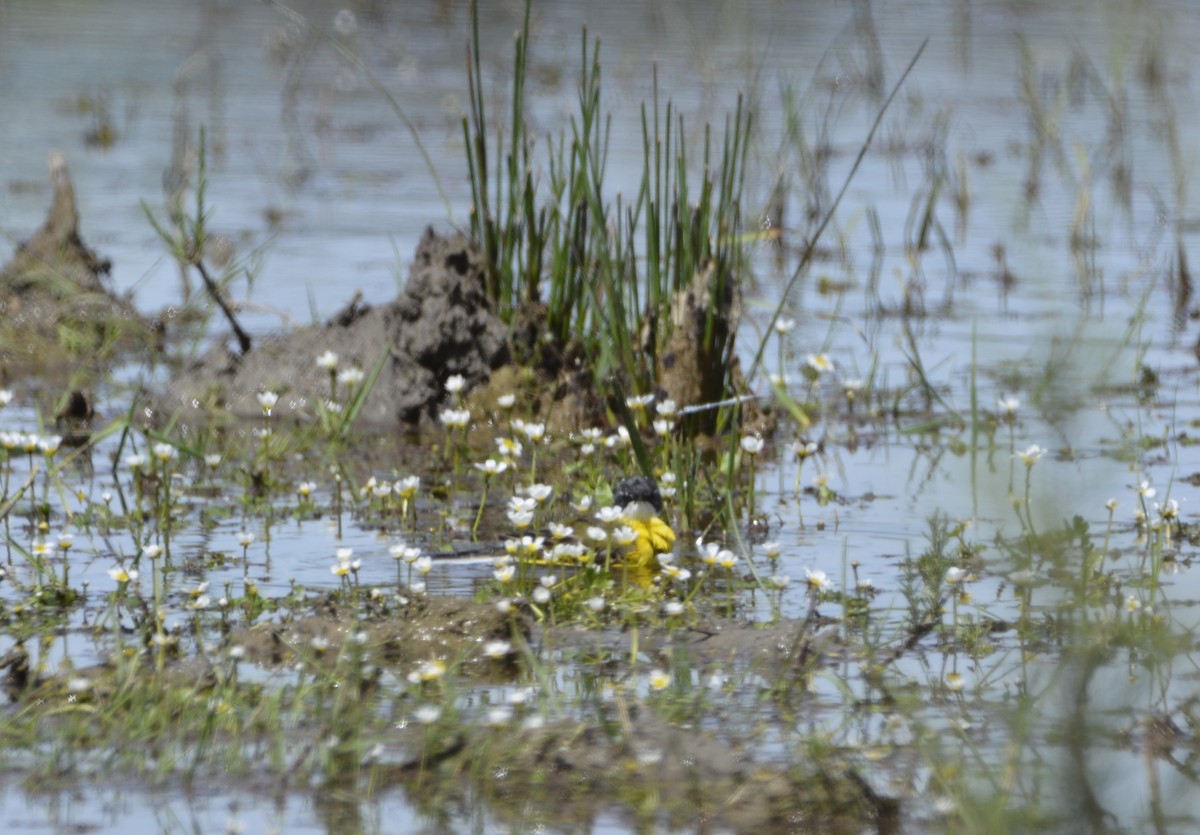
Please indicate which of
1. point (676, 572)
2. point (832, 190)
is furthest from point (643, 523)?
point (832, 190)

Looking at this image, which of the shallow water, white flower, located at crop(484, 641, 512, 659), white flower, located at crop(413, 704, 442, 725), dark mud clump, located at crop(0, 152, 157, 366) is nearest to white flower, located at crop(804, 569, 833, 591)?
the shallow water

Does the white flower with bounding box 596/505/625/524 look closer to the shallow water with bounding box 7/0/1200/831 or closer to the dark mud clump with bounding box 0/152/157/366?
the shallow water with bounding box 7/0/1200/831

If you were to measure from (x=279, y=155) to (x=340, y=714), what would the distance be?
394 inches

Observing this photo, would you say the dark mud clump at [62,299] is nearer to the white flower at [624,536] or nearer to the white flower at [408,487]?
the white flower at [408,487]

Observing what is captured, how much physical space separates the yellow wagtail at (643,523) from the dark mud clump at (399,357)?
75.7 inches

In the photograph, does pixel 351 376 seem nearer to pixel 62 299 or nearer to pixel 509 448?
pixel 509 448

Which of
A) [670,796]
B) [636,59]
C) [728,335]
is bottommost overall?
[670,796]

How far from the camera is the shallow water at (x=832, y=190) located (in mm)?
5152

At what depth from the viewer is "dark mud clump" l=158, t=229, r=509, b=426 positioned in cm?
677

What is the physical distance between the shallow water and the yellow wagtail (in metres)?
0.36

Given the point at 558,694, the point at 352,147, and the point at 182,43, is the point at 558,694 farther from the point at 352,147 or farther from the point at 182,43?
the point at 182,43

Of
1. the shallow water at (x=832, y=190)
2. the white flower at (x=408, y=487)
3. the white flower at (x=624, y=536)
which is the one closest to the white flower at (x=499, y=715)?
the shallow water at (x=832, y=190)

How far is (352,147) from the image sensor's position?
13828 millimetres

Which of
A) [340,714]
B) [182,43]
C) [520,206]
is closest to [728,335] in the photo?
[520,206]
